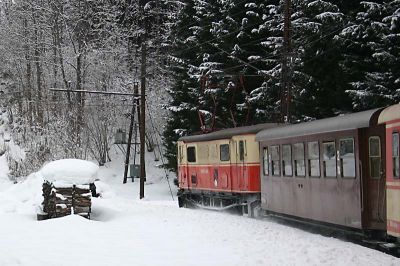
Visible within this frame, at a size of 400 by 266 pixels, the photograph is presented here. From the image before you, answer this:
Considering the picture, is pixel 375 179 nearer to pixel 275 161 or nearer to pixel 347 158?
pixel 347 158

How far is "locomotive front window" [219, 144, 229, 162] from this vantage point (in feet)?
64.1

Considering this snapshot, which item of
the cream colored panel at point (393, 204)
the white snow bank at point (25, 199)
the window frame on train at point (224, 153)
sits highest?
the window frame on train at point (224, 153)

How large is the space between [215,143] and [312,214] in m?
6.83

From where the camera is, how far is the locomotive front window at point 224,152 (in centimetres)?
1955

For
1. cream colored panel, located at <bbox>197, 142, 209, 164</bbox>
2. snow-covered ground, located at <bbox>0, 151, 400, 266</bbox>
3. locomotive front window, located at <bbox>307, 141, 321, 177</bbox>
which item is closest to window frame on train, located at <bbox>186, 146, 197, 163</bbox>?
cream colored panel, located at <bbox>197, 142, 209, 164</bbox>

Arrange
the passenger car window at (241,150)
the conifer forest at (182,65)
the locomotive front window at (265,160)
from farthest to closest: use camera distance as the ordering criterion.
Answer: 1. the conifer forest at (182,65)
2. the passenger car window at (241,150)
3. the locomotive front window at (265,160)

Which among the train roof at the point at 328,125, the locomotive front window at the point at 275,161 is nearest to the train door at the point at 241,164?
the train roof at the point at 328,125

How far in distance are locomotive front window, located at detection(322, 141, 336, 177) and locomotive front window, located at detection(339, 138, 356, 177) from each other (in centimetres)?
37

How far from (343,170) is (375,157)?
3.47ft

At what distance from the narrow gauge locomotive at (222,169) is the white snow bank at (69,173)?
4157 millimetres

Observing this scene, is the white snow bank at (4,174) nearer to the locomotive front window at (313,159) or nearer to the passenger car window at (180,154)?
the passenger car window at (180,154)

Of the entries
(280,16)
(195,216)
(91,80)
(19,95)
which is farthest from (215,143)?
(19,95)

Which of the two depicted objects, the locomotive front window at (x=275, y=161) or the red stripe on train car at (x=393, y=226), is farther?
the locomotive front window at (x=275, y=161)

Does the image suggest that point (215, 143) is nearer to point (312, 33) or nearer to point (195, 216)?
point (195, 216)
